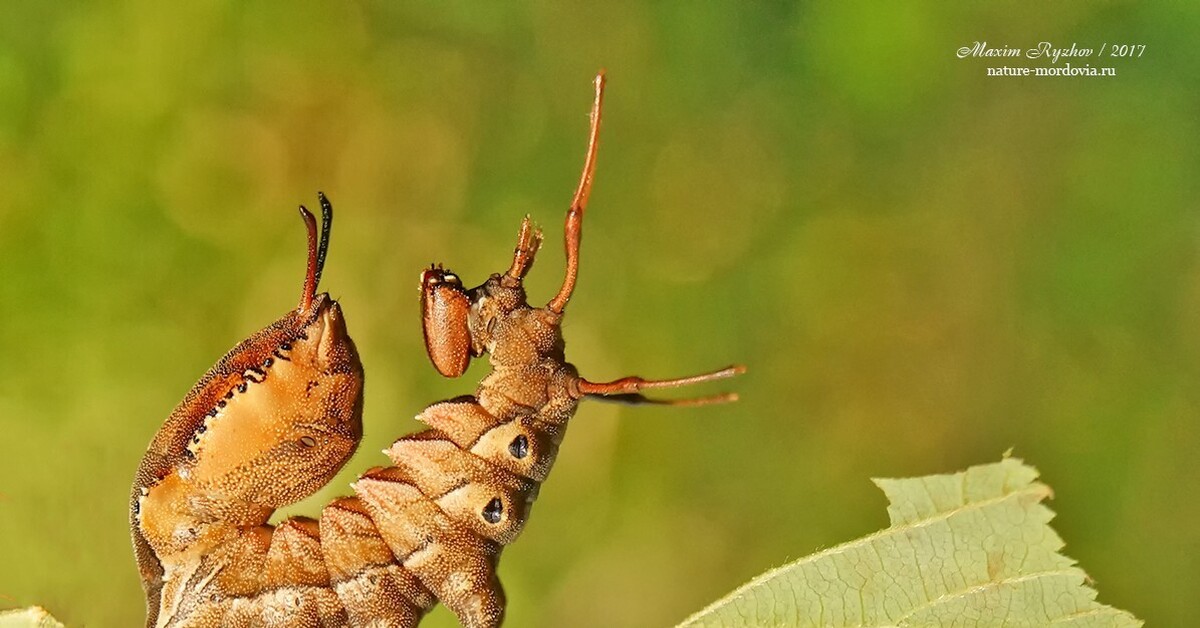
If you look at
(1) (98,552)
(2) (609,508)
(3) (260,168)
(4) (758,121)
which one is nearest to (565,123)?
(4) (758,121)

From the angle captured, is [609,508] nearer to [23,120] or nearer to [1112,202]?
[1112,202]

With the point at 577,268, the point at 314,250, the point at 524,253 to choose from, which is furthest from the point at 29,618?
the point at 577,268

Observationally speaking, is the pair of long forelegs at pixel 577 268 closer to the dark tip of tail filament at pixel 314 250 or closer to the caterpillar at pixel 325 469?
the caterpillar at pixel 325 469

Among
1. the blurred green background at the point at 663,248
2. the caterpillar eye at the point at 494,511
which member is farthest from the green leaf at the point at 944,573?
the blurred green background at the point at 663,248

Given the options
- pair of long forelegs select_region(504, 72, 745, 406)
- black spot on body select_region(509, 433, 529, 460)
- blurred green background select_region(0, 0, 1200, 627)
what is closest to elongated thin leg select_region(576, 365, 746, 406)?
pair of long forelegs select_region(504, 72, 745, 406)

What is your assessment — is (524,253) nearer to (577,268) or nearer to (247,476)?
(577,268)
